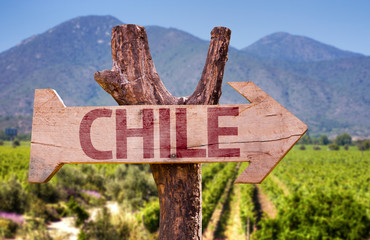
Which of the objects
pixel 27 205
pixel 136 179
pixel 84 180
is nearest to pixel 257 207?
pixel 136 179

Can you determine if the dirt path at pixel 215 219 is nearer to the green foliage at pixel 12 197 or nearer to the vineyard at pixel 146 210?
the vineyard at pixel 146 210

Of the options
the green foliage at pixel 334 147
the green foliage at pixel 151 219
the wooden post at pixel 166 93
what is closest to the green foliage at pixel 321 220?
the green foliage at pixel 151 219

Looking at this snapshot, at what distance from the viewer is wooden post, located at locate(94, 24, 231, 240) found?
1917 mm

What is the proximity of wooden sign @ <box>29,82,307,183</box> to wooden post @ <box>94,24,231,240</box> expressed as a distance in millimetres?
184

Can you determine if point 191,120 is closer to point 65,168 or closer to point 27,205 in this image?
point 27,205

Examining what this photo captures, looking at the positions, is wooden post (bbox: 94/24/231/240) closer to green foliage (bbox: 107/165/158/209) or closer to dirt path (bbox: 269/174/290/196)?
green foliage (bbox: 107/165/158/209)

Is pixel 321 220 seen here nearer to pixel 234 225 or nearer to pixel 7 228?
pixel 234 225

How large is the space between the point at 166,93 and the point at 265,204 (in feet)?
55.8

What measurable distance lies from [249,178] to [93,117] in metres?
1.01

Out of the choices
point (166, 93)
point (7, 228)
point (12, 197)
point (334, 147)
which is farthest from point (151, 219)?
point (334, 147)

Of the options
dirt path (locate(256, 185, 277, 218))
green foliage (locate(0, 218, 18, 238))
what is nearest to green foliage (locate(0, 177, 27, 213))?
green foliage (locate(0, 218, 18, 238))

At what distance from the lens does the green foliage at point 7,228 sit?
9.91 meters

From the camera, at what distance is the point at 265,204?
17625 mm

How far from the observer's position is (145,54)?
2.08 meters
